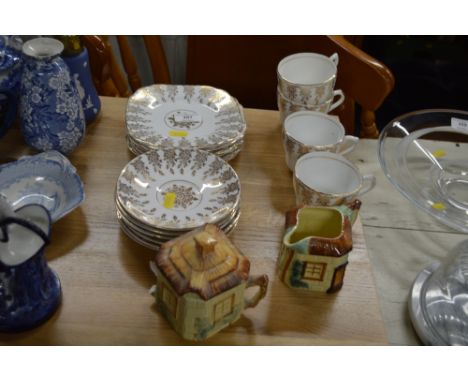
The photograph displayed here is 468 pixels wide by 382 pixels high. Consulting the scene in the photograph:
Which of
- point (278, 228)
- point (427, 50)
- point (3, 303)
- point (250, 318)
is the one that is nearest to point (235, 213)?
point (278, 228)

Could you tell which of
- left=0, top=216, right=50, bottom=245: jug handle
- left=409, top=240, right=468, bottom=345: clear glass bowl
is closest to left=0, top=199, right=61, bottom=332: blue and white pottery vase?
left=0, top=216, right=50, bottom=245: jug handle

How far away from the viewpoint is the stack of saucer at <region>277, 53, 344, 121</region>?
117 centimetres

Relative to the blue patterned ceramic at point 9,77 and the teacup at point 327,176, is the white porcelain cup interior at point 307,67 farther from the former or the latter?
the blue patterned ceramic at point 9,77

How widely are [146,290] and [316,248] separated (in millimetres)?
267

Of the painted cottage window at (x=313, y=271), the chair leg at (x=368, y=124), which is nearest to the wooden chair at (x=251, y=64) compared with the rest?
the chair leg at (x=368, y=124)

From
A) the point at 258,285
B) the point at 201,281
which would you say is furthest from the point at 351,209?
the point at 201,281

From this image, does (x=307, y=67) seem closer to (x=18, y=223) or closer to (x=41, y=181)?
(x=41, y=181)

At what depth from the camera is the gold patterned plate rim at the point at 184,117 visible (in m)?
1.14

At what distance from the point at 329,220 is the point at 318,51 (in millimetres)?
719

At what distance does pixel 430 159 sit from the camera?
1.24 m

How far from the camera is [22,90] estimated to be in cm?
105

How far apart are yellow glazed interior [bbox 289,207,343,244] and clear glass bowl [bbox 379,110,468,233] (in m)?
0.20

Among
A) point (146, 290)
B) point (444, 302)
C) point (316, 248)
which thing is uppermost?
point (316, 248)

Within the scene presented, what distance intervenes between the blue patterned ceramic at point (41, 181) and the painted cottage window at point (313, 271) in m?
0.41
